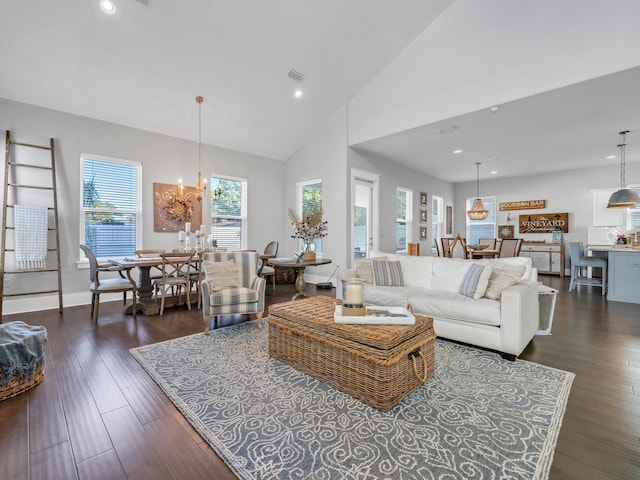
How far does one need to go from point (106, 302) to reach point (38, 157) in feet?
7.54

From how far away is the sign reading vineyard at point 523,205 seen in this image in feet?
27.1

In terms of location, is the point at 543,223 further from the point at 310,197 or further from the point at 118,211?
the point at 118,211

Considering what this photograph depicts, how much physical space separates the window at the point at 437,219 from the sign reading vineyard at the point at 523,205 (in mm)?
1691

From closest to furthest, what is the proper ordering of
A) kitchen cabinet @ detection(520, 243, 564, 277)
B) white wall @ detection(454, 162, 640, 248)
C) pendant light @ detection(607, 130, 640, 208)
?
pendant light @ detection(607, 130, 640, 208) → white wall @ detection(454, 162, 640, 248) → kitchen cabinet @ detection(520, 243, 564, 277)

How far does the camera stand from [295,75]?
15.5 feet

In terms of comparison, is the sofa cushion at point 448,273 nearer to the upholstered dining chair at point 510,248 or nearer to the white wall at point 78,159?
the upholstered dining chair at point 510,248

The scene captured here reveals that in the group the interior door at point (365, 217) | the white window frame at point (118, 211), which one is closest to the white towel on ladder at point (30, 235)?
the white window frame at point (118, 211)

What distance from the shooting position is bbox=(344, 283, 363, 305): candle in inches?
88.4

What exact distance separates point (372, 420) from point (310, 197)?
17.7 ft

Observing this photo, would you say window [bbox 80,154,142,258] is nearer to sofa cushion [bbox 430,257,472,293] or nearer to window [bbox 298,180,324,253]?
window [bbox 298,180,324,253]

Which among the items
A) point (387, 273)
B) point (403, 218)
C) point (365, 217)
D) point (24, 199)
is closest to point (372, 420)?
point (387, 273)

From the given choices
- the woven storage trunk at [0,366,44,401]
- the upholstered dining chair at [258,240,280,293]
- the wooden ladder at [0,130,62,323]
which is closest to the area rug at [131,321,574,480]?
the woven storage trunk at [0,366,44,401]

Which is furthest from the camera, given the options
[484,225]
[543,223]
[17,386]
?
[484,225]

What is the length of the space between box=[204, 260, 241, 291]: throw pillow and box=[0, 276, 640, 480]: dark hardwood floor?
71 cm
